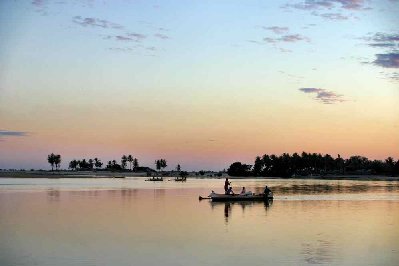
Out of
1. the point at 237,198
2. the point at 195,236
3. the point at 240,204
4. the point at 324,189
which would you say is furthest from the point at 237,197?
the point at 324,189

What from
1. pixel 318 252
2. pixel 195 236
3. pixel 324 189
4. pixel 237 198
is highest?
pixel 237 198

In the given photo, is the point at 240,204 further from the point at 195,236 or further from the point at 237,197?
the point at 195,236

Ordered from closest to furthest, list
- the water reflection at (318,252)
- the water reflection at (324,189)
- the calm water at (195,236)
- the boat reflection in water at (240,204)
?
the water reflection at (318,252) < the calm water at (195,236) < the boat reflection in water at (240,204) < the water reflection at (324,189)

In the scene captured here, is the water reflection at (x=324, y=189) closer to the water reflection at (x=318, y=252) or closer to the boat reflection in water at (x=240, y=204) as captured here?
the boat reflection in water at (x=240, y=204)

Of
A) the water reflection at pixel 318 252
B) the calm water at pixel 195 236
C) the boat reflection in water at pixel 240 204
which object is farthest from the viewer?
the boat reflection in water at pixel 240 204

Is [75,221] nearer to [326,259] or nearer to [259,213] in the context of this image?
[259,213]

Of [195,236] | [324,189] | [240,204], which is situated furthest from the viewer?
[324,189]

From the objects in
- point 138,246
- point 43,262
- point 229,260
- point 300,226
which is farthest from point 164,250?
point 300,226

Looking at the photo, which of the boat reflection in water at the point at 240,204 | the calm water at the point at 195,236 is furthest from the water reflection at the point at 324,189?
the calm water at the point at 195,236

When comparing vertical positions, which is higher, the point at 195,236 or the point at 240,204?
the point at 240,204

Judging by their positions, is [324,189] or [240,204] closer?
[240,204]

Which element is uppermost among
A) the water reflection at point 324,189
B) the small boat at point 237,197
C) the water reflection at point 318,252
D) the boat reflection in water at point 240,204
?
the small boat at point 237,197

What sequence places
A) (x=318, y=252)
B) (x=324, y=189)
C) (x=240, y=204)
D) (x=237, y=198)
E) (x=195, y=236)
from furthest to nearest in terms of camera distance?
(x=324, y=189) < (x=237, y=198) < (x=240, y=204) < (x=195, y=236) < (x=318, y=252)

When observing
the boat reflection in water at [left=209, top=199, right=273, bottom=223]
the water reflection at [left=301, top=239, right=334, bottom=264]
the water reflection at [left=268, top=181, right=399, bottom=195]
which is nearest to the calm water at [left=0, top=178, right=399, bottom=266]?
the water reflection at [left=301, top=239, right=334, bottom=264]
